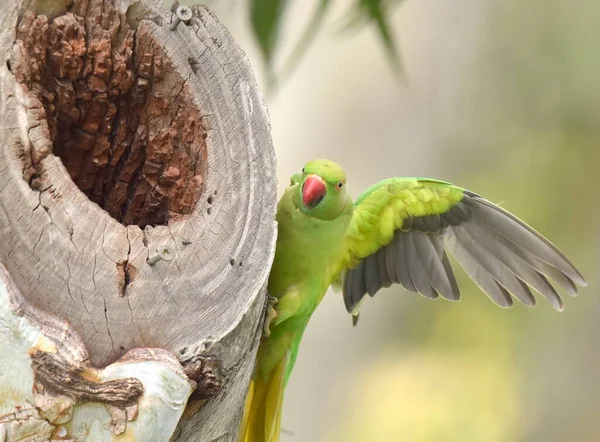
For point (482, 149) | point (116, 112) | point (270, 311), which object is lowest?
point (270, 311)

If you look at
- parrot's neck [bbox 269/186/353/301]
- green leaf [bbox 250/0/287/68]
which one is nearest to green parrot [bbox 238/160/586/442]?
parrot's neck [bbox 269/186/353/301]

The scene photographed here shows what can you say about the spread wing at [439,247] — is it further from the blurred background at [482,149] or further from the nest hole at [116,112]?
the blurred background at [482,149]

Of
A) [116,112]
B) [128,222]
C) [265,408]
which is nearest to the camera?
[116,112]

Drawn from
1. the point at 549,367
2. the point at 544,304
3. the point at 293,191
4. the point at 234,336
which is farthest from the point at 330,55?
the point at 234,336

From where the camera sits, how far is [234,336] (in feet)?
4.58

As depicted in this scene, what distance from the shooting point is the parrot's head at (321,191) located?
6.33 ft

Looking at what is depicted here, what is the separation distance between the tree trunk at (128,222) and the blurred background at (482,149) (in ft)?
10.0

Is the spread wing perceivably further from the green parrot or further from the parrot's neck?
the parrot's neck

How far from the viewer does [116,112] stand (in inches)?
66.6

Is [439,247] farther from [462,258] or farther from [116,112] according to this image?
[116,112]

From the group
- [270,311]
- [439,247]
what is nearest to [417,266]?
[439,247]

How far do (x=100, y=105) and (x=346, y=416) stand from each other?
3.53 meters

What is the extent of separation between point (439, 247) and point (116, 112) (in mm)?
1149

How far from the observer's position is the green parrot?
77.3 inches
